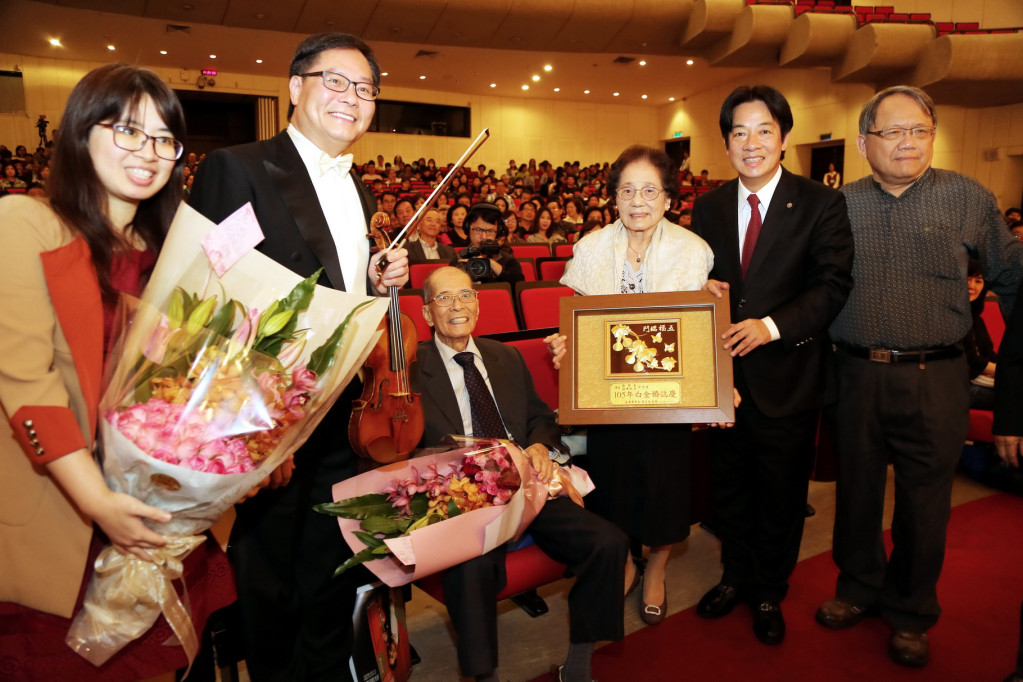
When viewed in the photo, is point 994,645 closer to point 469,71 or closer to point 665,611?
point 665,611

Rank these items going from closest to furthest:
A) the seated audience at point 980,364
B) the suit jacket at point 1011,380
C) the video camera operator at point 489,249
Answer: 1. the suit jacket at point 1011,380
2. the seated audience at point 980,364
3. the video camera operator at point 489,249

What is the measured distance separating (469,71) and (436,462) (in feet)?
55.6

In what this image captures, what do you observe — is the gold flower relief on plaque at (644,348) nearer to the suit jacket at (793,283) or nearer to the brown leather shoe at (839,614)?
the suit jacket at (793,283)

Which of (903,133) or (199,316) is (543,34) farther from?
(199,316)

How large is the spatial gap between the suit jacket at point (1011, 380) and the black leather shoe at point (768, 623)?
0.90 meters

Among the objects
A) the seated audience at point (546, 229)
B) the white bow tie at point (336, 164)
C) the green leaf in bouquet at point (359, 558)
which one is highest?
the seated audience at point (546, 229)

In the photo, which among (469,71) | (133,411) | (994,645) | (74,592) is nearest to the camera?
(133,411)

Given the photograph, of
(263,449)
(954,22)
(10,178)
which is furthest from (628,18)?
(263,449)

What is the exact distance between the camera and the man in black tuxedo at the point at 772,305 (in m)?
2.05

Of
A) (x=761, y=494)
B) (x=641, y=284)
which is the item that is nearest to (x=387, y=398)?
(x=641, y=284)

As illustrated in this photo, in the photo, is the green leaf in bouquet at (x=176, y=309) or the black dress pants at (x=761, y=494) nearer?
the green leaf in bouquet at (x=176, y=309)

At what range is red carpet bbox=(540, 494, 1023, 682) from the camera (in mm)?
2062

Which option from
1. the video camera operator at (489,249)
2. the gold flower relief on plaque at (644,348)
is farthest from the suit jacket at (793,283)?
the video camera operator at (489,249)

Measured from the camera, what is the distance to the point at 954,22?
13.9 meters
